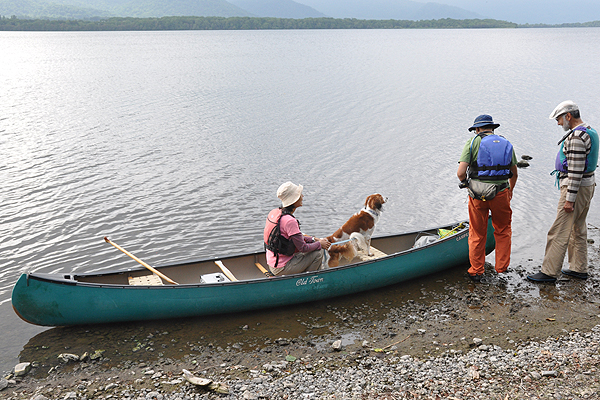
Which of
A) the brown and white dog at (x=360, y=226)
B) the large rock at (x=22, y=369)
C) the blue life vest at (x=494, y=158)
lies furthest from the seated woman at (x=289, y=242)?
the large rock at (x=22, y=369)

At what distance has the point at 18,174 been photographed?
15.7 metres

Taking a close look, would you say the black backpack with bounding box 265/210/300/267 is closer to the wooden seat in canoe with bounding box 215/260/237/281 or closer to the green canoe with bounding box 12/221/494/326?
the green canoe with bounding box 12/221/494/326

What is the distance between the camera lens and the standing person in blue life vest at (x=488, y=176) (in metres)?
7.96

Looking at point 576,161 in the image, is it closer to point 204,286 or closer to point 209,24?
point 204,286

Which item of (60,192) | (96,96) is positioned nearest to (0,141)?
(60,192)

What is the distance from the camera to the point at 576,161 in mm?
7832

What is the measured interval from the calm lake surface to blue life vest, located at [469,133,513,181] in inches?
129

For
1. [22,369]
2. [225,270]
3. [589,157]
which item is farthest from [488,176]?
[22,369]

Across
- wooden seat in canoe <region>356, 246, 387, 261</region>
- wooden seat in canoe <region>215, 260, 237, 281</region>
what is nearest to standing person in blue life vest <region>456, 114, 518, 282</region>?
wooden seat in canoe <region>356, 246, 387, 261</region>

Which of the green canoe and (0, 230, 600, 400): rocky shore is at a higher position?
the green canoe

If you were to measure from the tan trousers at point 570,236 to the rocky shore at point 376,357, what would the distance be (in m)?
0.38

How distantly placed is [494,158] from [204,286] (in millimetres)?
5127

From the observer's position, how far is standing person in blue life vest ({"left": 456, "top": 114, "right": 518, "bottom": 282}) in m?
7.96

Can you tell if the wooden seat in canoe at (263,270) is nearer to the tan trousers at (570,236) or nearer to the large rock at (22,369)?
the large rock at (22,369)
